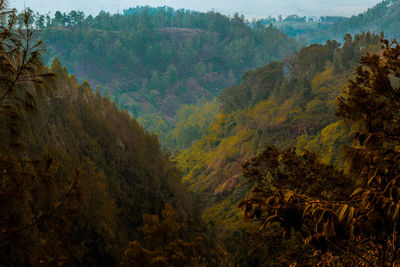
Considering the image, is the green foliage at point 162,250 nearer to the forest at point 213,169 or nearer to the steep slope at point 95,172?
the forest at point 213,169

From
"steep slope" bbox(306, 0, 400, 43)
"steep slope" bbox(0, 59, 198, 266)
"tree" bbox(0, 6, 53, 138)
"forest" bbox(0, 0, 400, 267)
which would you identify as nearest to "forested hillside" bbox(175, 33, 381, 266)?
"forest" bbox(0, 0, 400, 267)

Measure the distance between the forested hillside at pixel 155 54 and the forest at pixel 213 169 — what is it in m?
17.6

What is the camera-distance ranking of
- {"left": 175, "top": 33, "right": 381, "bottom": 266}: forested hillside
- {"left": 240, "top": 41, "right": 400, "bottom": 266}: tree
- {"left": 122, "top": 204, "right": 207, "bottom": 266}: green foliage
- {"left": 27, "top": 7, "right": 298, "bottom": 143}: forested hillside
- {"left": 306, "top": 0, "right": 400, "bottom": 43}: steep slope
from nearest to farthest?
{"left": 240, "top": 41, "right": 400, "bottom": 266}: tree
{"left": 122, "top": 204, "right": 207, "bottom": 266}: green foliage
{"left": 175, "top": 33, "right": 381, "bottom": 266}: forested hillside
{"left": 27, "top": 7, "right": 298, "bottom": 143}: forested hillside
{"left": 306, "top": 0, "right": 400, "bottom": 43}: steep slope

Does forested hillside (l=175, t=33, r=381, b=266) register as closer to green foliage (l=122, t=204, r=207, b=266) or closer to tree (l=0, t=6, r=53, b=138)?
green foliage (l=122, t=204, r=207, b=266)

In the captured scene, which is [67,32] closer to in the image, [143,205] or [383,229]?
[143,205]

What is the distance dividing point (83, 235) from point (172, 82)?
94558 mm

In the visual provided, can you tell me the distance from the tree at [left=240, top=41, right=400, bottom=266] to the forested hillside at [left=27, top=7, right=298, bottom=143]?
79.1 metres

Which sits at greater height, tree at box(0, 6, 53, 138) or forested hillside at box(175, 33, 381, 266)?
tree at box(0, 6, 53, 138)

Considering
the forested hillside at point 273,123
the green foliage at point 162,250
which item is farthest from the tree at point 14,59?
the forested hillside at point 273,123

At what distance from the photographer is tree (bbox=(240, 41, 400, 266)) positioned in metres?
2.14

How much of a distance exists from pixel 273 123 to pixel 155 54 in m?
79.2

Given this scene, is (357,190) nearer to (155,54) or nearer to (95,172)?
(95,172)

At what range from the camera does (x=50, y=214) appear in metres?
4.97

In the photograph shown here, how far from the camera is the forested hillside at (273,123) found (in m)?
29.0
